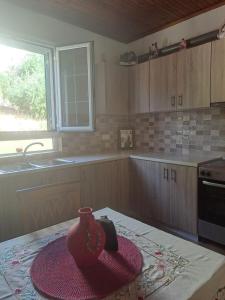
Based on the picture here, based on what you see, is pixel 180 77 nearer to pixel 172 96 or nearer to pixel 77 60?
pixel 172 96

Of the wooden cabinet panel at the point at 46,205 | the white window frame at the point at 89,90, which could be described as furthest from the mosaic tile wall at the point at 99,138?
the wooden cabinet panel at the point at 46,205

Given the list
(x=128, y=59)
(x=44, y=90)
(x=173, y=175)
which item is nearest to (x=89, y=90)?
(x=44, y=90)

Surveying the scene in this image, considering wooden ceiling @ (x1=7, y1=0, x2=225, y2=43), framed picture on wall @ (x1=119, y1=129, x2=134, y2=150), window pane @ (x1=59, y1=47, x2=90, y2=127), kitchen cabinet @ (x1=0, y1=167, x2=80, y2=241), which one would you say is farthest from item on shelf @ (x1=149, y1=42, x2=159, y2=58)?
kitchen cabinet @ (x1=0, y1=167, x2=80, y2=241)

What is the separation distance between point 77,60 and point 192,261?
8.21 ft

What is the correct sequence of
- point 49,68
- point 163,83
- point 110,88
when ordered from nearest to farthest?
point 163,83
point 49,68
point 110,88

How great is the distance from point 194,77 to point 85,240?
7.04 feet

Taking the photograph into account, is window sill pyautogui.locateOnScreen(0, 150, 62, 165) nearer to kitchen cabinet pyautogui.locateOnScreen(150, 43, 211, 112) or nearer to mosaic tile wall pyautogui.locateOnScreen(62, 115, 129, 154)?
mosaic tile wall pyautogui.locateOnScreen(62, 115, 129, 154)

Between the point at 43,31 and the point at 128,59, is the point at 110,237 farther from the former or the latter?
the point at 128,59

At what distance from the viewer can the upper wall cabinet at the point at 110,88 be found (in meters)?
2.91

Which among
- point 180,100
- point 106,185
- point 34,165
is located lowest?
point 106,185

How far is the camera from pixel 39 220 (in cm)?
126

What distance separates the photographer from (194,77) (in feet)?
7.85

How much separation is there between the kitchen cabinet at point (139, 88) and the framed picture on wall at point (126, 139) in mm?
333

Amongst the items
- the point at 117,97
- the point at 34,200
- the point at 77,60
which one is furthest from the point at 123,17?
the point at 34,200
